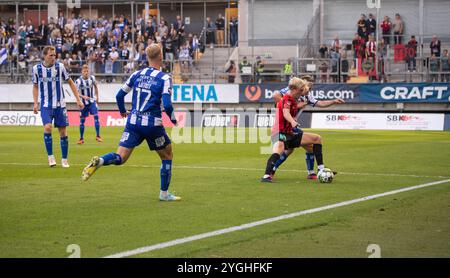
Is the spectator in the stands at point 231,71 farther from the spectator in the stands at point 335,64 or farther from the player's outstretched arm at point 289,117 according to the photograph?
the player's outstretched arm at point 289,117

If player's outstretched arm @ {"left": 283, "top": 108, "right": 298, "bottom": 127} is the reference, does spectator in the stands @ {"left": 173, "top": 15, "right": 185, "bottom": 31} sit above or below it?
above

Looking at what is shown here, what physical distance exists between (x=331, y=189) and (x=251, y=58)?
32614 mm

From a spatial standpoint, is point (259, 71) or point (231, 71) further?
point (231, 71)

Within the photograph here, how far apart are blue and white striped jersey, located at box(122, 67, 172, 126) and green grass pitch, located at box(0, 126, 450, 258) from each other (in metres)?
1.23

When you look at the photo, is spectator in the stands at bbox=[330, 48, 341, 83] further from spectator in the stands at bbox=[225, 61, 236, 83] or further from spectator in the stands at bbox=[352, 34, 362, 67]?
spectator in the stands at bbox=[225, 61, 236, 83]

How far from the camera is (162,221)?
10.1 m

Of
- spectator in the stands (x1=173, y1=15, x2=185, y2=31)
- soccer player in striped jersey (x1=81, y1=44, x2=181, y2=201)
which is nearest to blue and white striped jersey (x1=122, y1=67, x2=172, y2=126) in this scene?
soccer player in striped jersey (x1=81, y1=44, x2=181, y2=201)

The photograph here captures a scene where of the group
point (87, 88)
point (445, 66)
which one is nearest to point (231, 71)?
point (445, 66)

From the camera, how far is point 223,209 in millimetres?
11070

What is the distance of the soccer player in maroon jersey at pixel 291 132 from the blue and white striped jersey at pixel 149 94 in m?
3.38

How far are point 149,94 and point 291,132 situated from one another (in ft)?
12.8

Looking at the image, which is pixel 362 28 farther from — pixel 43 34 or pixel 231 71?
pixel 43 34

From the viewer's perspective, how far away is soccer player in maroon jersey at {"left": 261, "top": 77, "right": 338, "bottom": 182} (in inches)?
577

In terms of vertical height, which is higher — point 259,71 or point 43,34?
point 43,34
